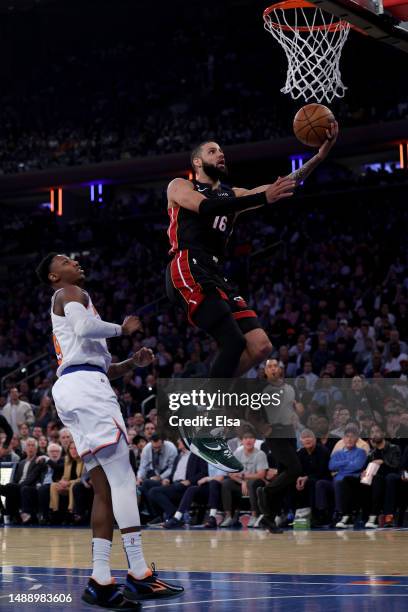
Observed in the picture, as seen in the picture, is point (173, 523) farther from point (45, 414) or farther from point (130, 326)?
point (130, 326)

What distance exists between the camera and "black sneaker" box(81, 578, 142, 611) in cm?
566

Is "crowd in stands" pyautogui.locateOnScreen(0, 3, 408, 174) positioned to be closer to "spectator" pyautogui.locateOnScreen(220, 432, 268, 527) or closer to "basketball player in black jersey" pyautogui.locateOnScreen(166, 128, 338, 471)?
"spectator" pyautogui.locateOnScreen(220, 432, 268, 527)

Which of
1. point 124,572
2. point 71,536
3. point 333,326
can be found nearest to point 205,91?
point 333,326

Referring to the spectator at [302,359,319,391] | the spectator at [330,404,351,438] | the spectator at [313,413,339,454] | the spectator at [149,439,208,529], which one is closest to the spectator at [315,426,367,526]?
the spectator at [313,413,339,454]

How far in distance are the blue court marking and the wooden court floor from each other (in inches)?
18.2

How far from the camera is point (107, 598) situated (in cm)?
571

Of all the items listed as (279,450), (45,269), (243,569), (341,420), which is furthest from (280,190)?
(341,420)

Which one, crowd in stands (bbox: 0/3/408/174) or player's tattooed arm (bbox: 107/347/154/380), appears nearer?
player's tattooed arm (bbox: 107/347/154/380)

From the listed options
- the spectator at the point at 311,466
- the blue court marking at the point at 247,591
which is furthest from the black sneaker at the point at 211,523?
the blue court marking at the point at 247,591

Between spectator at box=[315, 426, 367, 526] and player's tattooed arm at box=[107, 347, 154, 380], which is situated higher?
player's tattooed arm at box=[107, 347, 154, 380]

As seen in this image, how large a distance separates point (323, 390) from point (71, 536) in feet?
14.1

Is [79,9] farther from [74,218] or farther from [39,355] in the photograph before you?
[39,355]

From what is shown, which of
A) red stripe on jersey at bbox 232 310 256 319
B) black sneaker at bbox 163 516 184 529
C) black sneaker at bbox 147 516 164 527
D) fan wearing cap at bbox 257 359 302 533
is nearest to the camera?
red stripe on jersey at bbox 232 310 256 319

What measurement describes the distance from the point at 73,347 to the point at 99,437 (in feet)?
2.06
